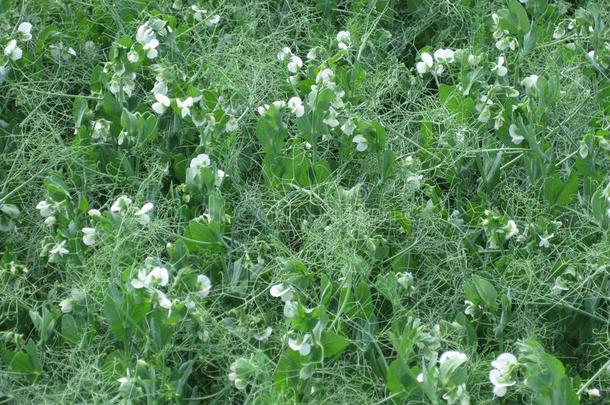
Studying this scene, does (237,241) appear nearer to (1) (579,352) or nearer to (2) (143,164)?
(2) (143,164)

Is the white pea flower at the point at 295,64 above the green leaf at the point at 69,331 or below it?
above

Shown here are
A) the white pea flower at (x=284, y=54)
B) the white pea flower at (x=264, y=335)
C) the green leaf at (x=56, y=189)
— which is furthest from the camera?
the white pea flower at (x=284, y=54)

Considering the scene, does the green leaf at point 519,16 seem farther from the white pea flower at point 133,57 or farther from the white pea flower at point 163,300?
the white pea flower at point 163,300

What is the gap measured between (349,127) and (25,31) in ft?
3.13

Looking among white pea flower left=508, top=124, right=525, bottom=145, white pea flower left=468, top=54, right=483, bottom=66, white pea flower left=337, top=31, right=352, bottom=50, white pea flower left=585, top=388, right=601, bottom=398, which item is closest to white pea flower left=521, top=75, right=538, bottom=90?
white pea flower left=508, top=124, right=525, bottom=145

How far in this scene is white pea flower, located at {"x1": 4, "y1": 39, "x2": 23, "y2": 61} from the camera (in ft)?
8.96

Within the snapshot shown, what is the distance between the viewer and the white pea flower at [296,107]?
248 centimetres

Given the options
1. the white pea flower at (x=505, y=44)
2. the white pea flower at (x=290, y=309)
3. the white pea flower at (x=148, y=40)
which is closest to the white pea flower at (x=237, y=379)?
the white pea flower at (x=290, y=309)

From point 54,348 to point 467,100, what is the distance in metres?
1.15

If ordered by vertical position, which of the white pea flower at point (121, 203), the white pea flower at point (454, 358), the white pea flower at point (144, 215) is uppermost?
the white pea flower at point (454, 358)

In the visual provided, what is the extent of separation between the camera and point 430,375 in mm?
1846

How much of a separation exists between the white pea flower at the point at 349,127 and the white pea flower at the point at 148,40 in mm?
568

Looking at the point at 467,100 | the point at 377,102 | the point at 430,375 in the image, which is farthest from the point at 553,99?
the point at 430,375

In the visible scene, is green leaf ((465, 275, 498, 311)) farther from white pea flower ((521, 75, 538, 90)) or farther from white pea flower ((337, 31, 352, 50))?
white pea flower ((337, 31, 352, 50))
